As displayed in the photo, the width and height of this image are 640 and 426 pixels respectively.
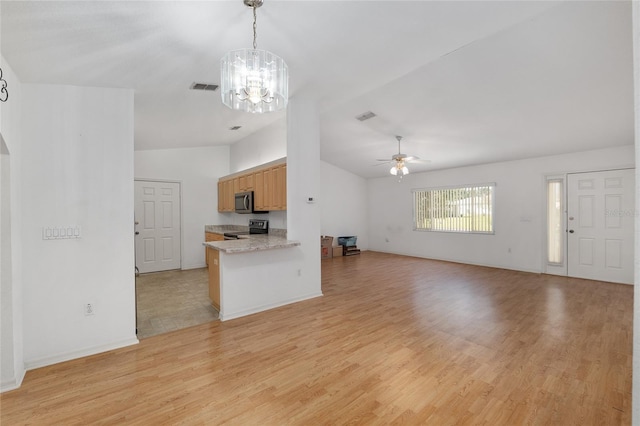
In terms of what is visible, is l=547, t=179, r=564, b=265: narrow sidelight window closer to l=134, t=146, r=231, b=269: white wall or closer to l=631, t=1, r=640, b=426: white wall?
l=631, t=1, r=640, b=426: white wall

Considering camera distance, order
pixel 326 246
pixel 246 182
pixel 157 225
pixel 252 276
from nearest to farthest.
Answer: pixel 252 276 < pixel 246 182 < pixel 157 225 < pixel 326 246

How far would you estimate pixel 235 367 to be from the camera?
246cm

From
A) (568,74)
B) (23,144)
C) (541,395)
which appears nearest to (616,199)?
(568,74)

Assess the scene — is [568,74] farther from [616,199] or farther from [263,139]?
[263,139]

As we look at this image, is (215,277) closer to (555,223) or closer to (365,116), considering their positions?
(365,116)

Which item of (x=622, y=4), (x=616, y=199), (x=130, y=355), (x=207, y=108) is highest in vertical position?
(x=622, y=4)

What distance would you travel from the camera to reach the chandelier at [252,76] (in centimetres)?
186

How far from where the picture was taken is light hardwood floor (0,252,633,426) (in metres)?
1.89

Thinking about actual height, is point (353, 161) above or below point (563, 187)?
above

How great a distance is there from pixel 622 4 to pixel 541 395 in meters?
3.19

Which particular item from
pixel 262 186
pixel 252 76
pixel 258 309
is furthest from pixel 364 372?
pixel 262 186

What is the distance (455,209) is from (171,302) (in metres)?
6.73

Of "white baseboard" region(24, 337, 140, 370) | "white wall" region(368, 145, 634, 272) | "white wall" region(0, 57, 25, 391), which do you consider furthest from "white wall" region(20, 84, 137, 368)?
"white wall" region(368, 145, 634, 272)

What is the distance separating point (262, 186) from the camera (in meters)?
5.14
